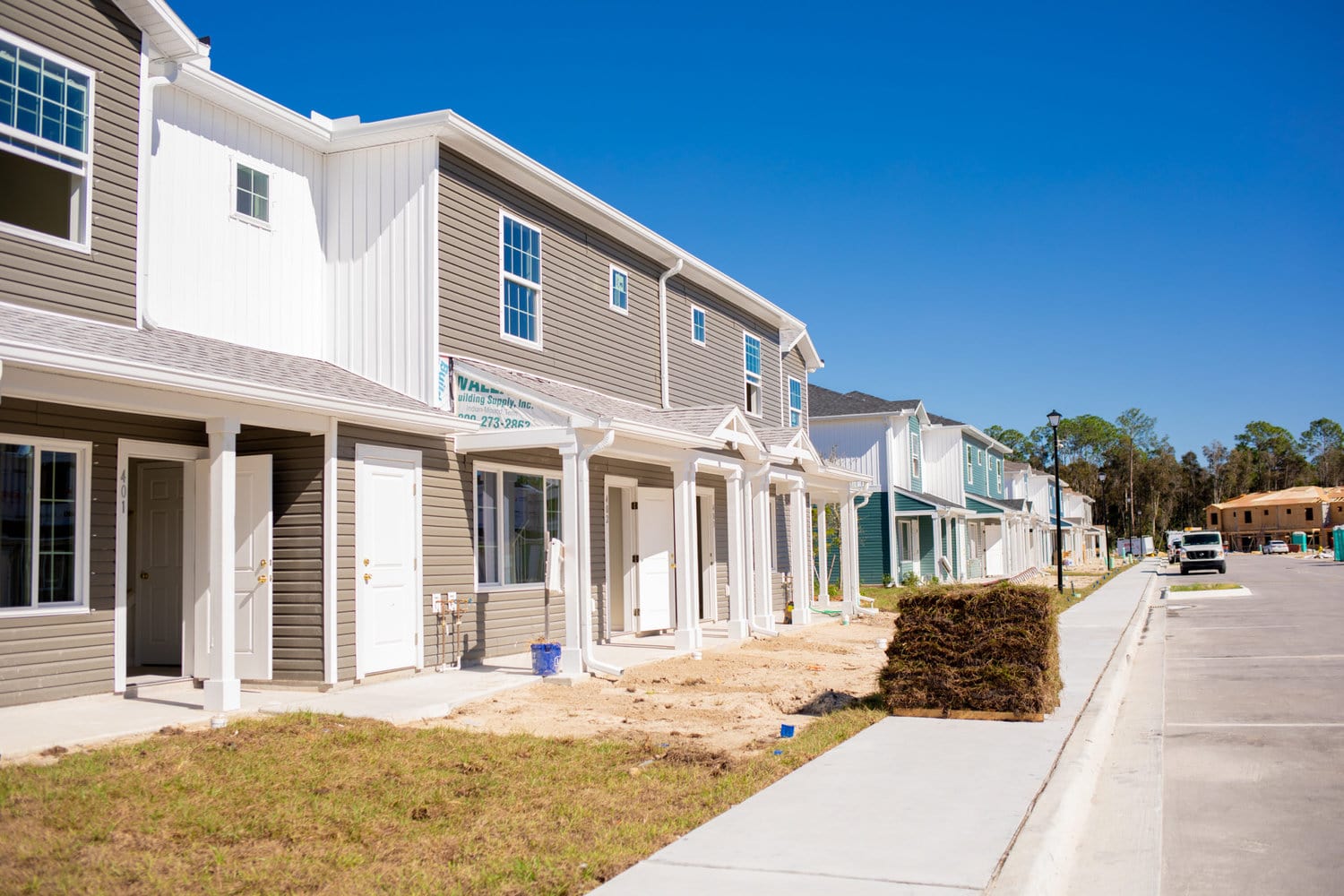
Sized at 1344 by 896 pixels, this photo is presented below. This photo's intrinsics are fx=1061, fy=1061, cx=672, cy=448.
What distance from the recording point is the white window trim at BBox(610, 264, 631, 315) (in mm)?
17141

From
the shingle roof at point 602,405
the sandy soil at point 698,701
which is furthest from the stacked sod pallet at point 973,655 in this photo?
the shingle roof at point 602,405

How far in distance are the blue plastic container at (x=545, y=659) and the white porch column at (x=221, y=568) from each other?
11.0 feet

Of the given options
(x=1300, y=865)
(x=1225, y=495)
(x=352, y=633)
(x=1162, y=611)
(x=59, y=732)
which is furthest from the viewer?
(x=1225, y=495)

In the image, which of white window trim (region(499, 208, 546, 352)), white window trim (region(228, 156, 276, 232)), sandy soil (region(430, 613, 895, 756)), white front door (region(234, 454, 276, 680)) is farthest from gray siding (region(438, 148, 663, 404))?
sandy soil (region(430, 613, 895, 756))

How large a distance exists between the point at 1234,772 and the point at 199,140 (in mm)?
11637

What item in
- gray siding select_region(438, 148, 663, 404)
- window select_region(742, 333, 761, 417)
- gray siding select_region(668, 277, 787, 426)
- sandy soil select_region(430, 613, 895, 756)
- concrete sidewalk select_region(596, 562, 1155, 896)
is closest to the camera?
concrete sidewalk select_region(596, 562, 1155, 896)

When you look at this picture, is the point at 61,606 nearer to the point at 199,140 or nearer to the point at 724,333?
the point at 199,140

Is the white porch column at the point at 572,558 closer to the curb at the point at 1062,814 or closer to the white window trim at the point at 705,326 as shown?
the curb at the point at 1062,814

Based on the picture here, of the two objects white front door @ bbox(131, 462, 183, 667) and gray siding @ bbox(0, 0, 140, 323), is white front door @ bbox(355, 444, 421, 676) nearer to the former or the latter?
white front door @ bbox(131, 462, 183, 667)

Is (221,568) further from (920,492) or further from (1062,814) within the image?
(920,492)

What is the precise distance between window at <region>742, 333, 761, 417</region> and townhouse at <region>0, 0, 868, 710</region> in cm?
550

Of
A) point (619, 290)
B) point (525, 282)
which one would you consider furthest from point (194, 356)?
point (619, 290)

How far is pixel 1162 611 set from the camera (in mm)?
24766

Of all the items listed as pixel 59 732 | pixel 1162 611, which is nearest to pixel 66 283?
pixel 59 732
